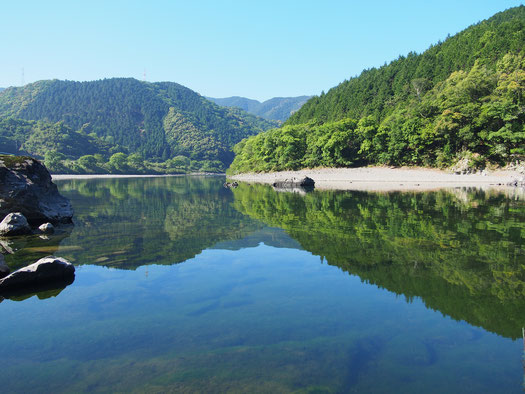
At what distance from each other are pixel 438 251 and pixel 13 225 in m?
21.1

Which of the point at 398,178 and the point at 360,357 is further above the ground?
the point at 360,357

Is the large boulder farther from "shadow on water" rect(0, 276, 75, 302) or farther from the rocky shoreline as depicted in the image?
"shadow on water" rect(0, 276, 75, 302)

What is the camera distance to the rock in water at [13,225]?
17.9 meters

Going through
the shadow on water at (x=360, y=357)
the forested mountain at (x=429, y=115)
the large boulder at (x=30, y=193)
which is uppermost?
the forested mountain at (x=429, y=115)

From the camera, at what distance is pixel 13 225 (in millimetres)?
18031

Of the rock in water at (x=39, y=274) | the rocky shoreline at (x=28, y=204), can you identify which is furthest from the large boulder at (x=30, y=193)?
the rock in water at (x=39, y=274)

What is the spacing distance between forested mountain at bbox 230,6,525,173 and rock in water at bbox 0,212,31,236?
71.1 metres

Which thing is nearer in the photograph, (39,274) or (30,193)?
(39,274)

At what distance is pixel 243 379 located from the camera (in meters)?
5.77

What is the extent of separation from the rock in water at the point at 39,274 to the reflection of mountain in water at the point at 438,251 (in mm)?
9662

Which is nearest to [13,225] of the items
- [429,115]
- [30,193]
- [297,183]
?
[30,193]

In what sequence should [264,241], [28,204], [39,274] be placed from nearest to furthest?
[39,274]
[264,241]
[28,204]

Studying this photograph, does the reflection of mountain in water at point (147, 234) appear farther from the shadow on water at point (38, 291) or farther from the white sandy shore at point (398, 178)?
the white sandy shore at point (398, 178)

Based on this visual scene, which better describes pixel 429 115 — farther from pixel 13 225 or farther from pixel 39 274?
pixel 39 274
